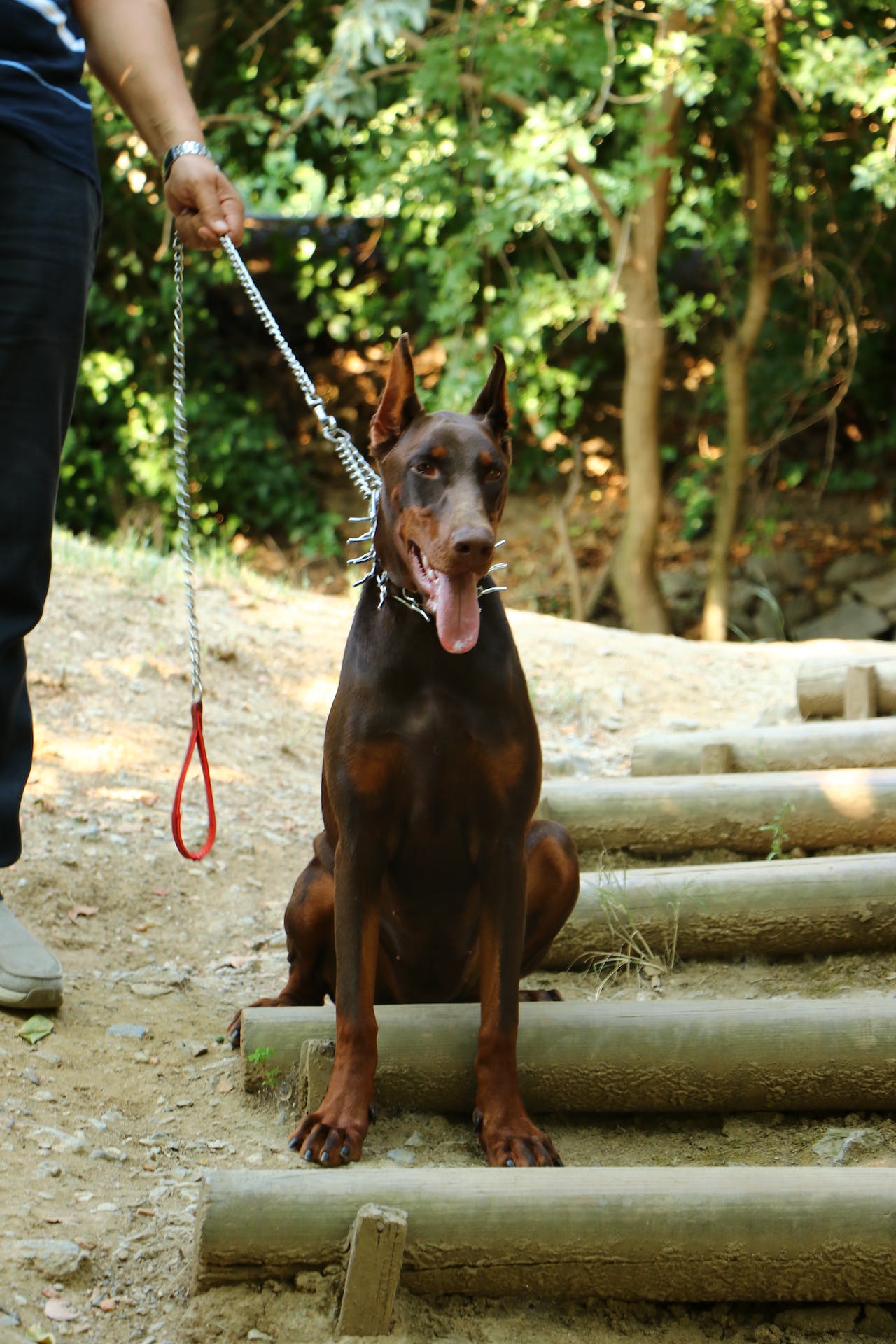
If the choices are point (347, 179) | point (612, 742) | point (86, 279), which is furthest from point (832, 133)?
point (86, 279)

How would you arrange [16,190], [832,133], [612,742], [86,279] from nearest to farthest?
[16,190] → [86,279] → [612,742] → [832,133]

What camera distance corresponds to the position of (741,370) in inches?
410

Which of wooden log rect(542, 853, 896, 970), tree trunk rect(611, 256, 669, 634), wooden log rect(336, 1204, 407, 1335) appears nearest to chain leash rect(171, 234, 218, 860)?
wooden log rect(542, 853, 896, 970)

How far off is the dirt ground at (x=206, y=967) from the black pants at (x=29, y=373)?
2.15 ft

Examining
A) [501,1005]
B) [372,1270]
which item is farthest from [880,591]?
[372,1270]

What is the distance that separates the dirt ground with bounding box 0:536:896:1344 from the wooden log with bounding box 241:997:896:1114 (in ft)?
0.24

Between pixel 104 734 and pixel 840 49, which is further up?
pixel 840 49

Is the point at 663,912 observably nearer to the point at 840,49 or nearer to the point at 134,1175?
the point at 134,1175

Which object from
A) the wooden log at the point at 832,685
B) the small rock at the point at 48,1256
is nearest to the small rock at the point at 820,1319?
the small rock at the point at 48,1256

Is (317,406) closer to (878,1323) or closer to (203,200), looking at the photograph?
(203,200)

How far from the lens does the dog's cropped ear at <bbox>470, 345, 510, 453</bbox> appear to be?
2.82m

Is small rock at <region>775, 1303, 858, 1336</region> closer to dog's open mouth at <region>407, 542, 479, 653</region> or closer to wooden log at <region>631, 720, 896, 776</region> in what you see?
dog's open mouth at <region>407, 542, 479, 653</region>

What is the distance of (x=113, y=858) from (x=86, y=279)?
1.87 m

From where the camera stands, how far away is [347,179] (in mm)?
10680
